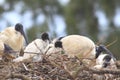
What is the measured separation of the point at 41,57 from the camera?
5863 mm

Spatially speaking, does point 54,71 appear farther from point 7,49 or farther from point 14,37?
point 14,37

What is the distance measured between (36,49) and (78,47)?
0.38m

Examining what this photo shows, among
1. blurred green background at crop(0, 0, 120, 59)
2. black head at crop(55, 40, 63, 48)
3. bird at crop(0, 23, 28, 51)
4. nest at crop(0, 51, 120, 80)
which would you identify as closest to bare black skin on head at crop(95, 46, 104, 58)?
black head at crop(55, 40, 63, 48)

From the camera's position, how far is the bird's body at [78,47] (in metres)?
6.32

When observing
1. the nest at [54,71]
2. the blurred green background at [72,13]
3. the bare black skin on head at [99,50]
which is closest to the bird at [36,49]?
the nest at [54,71]

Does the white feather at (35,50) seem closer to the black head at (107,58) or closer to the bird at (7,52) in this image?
the bird at (7,52)

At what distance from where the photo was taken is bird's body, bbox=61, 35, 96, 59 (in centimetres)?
632

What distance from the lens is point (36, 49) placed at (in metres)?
6.26

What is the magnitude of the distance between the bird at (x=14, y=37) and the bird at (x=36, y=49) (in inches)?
5.4

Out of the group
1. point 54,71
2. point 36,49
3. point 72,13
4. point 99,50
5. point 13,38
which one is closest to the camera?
point 54,71

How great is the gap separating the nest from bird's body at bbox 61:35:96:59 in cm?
40

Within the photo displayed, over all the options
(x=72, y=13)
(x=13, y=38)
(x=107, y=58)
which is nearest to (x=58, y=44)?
(x=107, y=58)

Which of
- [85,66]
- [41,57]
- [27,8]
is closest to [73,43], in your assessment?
[41,57]

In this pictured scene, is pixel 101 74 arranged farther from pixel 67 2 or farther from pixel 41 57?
pixel 67 2
